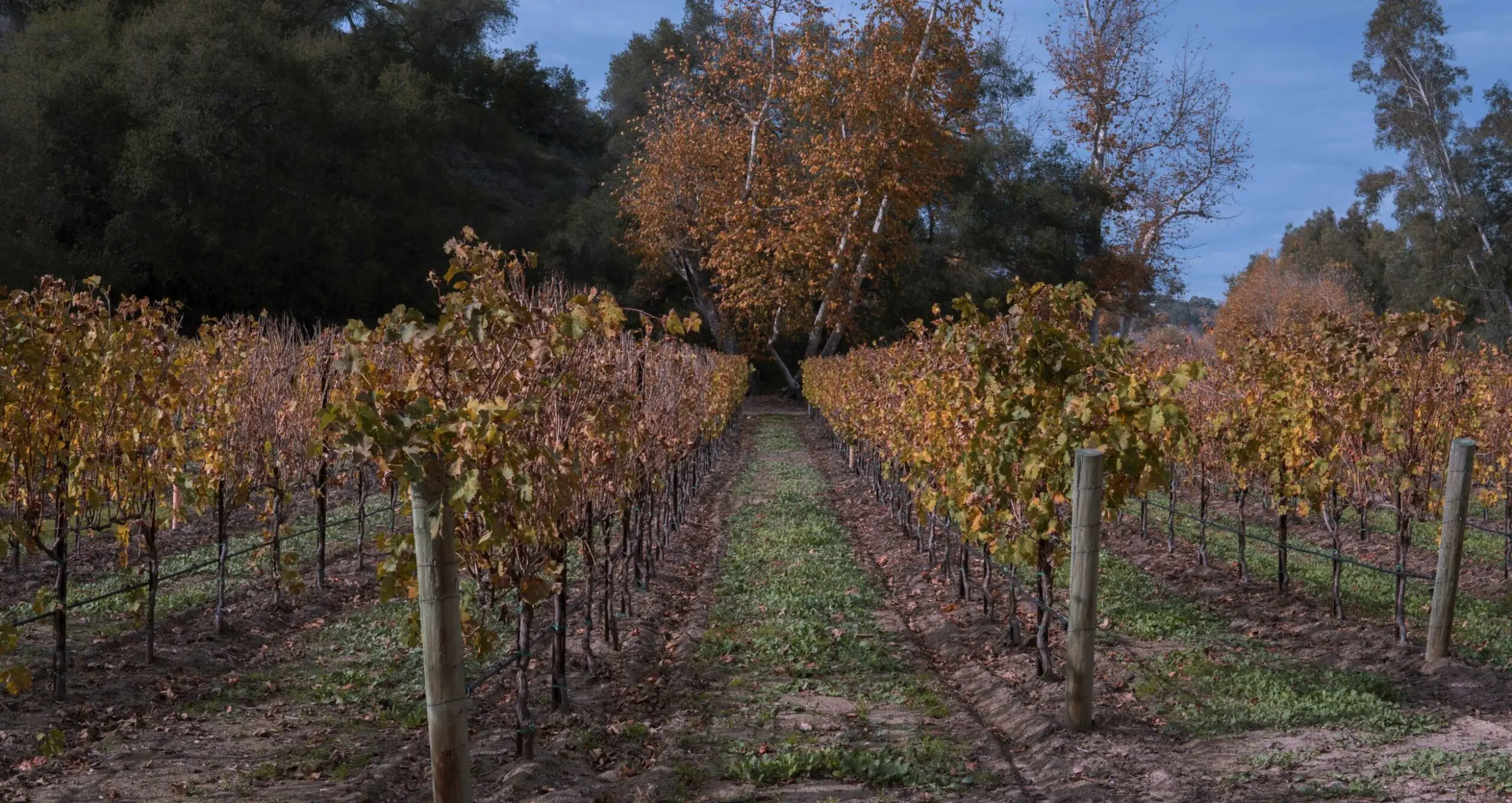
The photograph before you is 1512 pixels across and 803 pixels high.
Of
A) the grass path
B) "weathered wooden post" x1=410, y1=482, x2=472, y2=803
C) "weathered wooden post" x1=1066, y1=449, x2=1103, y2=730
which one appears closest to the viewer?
"weathered wooden post" x1=410, y1=482, x2=472, y2=803

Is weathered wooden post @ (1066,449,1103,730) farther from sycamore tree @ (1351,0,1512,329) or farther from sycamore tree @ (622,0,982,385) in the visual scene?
sycamore tree @ (1351,0,1512,329)

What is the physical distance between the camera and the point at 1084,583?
204 inches

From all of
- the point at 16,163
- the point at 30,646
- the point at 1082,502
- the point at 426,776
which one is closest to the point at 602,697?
the point at 426,776

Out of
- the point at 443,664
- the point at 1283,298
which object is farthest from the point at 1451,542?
the point at 1283,298

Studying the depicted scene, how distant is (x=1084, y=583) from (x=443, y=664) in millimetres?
2981

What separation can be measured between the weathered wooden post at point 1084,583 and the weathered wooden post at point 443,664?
2.86 meters

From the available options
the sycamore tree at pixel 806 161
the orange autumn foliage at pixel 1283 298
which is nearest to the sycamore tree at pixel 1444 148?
the orange autumn foliage at pixel 1283 298

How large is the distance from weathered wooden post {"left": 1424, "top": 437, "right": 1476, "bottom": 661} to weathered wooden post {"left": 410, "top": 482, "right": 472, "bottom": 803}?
16.9 feet

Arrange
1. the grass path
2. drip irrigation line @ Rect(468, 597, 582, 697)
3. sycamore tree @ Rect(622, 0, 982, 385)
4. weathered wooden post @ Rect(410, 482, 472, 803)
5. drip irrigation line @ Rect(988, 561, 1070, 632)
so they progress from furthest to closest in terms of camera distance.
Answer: sycamore tree @ Rect(622, 0, 982, 385) < drip irrigation line @ Rect(988, 561, 1070, 632) < drip irrigation line @ Rect(468, 597, 582, 697) < the grass path < weathered wooden post @ Rect(410, 482, 472, 803)

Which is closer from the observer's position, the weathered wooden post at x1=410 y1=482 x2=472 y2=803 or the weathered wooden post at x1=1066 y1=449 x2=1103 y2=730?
the weathered wooden post at x1=410 y1=482 x2=472 y2=803

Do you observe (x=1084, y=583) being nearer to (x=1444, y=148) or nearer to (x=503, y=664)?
(x=503, y=664)

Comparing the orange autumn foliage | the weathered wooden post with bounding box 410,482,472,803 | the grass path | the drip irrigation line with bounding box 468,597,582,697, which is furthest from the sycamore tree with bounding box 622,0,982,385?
the weathered wooden post with bounding box 410,482,472,803

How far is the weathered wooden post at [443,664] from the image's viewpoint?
3615 millimetres

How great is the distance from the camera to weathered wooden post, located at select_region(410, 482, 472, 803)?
3615mm
